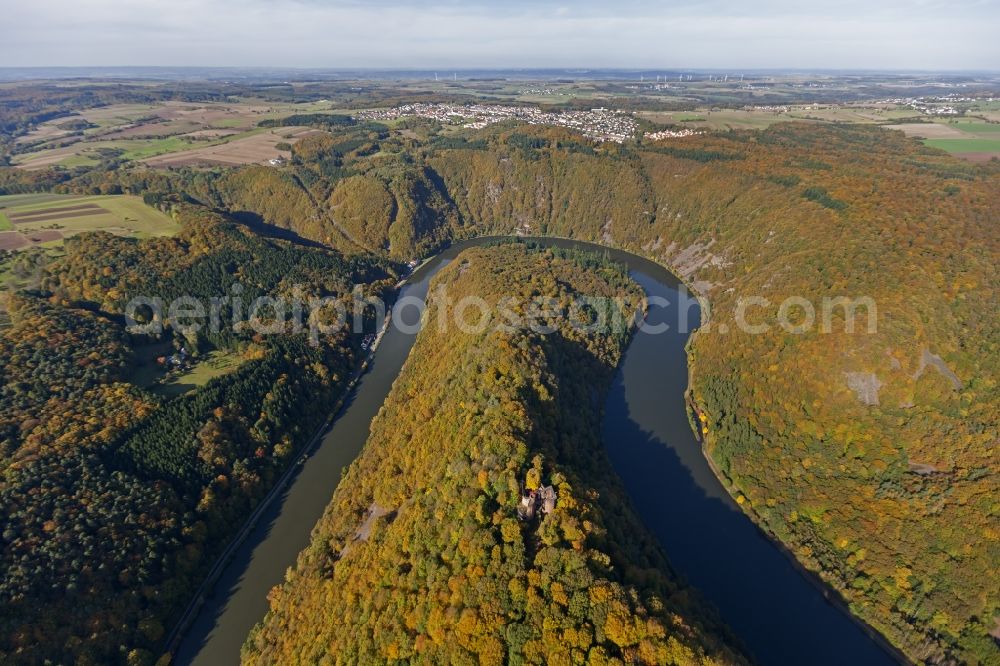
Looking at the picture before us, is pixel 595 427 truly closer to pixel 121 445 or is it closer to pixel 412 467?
pixel 412 467

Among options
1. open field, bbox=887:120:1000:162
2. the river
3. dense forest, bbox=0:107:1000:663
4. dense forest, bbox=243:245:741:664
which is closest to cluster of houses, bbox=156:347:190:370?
the river

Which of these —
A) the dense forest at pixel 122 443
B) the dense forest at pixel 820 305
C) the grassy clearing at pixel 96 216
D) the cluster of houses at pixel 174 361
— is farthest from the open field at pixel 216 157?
the cluster of houses at pixel 174 361

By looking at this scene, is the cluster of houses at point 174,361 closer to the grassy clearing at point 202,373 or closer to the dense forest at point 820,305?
the grassy clearing at point 202,373

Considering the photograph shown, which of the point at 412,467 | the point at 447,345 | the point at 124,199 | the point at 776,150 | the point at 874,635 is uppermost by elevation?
the point at 776,150

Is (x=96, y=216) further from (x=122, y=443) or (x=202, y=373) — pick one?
(x=122, y=443)

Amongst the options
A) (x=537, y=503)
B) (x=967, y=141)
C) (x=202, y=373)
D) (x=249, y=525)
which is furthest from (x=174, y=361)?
(x=967, y=141)

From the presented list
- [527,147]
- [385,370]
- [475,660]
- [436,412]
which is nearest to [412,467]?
[436,412]
